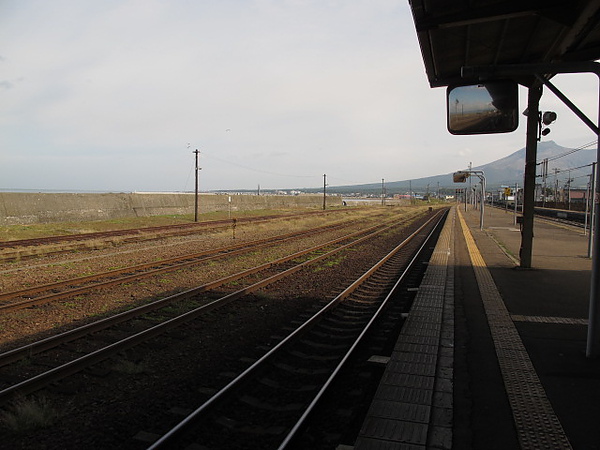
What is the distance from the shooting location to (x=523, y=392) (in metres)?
4.06

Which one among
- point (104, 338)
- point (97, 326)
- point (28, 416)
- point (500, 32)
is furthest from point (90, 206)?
point (500, 32)

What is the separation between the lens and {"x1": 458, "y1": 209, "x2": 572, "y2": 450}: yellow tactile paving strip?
3264mm

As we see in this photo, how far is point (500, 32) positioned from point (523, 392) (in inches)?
187

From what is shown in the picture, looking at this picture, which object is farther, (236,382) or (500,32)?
(500,32)

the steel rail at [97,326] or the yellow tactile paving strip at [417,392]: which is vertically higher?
the yellow tactile paving strip at [417,392]

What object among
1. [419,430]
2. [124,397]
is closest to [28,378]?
[124,397]

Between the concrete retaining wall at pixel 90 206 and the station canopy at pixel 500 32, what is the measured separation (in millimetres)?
22849

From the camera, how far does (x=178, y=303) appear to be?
823 cm

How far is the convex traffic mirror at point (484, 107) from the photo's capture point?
16.3ft

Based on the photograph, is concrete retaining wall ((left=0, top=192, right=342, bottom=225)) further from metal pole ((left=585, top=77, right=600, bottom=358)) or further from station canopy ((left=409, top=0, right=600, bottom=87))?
metal pole ((left=585, top=77, right=600, bottom=358))

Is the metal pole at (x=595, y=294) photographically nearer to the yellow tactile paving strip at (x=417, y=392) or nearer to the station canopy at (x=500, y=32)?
the station canopy at (x=500, y=32)

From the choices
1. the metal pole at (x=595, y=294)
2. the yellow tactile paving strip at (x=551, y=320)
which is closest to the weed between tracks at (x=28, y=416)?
the metal pole at (x=595, y=294)

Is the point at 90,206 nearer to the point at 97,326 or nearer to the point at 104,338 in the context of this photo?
the point at 97,326

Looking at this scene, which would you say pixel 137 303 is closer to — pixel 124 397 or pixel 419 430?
pixel 124 397
